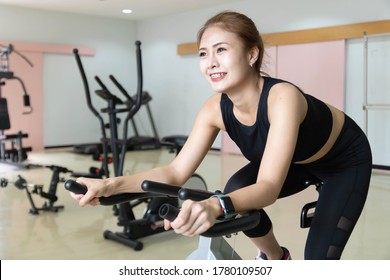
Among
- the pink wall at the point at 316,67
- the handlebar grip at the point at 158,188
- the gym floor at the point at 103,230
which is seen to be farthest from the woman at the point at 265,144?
the pink wall at the point at 316,67

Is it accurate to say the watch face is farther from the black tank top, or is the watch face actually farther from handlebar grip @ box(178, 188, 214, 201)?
the black tank top

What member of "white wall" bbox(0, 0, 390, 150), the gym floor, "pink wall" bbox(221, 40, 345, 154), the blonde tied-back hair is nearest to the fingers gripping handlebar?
the blonde tied-back hair

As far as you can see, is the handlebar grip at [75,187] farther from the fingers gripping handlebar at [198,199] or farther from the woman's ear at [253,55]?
the woman's ear at [253,55]

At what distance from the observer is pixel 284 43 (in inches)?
284

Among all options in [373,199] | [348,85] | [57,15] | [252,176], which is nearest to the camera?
[252,176]

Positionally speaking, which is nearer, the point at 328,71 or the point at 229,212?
the point at 229,212

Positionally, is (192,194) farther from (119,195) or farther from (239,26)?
(239,26)

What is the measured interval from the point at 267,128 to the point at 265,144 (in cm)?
7

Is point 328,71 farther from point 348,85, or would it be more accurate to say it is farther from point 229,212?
point 229,212

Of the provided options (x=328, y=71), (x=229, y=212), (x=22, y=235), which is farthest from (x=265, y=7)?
(x=229, y=212)

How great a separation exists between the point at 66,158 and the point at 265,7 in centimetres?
417

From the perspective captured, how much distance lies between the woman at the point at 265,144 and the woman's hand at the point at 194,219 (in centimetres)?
3

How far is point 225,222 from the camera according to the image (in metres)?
0.99

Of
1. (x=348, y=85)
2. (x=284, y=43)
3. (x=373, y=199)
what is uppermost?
(x=284, y=43)
